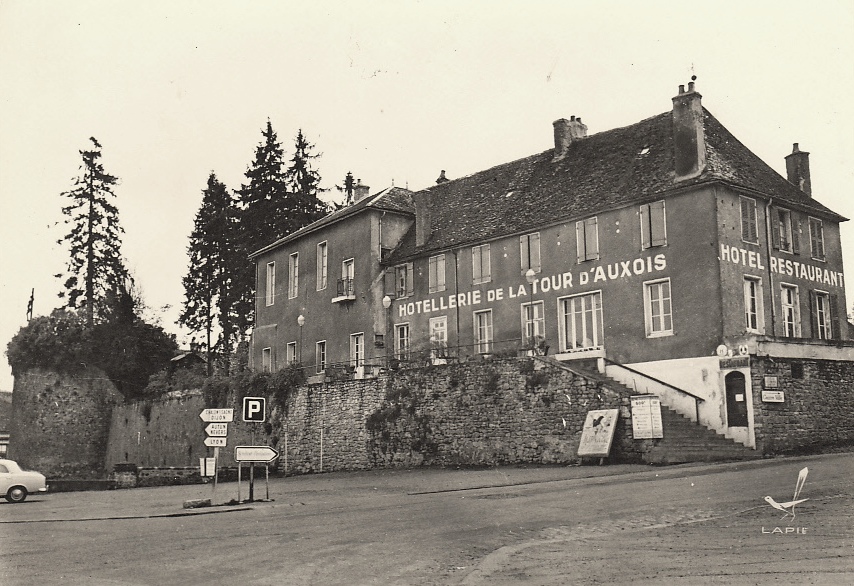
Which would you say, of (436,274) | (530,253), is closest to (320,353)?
(436,274)

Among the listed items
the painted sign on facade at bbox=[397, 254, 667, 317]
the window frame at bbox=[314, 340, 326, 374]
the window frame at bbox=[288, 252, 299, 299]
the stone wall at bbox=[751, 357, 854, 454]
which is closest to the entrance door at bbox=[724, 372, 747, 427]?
the stone wall at bbox=[751, 357, 854, 454]

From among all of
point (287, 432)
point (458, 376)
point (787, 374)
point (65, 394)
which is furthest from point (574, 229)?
point (65, 394)

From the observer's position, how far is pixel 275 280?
45.8 m

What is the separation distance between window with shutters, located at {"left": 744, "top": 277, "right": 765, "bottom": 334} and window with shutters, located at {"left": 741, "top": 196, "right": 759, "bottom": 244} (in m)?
1.25

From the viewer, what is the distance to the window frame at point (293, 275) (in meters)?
44.2

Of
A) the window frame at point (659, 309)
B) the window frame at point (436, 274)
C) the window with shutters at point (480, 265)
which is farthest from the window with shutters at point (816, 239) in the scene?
the window frame at point (436, 274)

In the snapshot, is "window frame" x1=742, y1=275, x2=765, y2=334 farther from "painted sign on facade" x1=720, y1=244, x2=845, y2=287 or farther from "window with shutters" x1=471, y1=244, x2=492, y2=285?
"window with shutters" x1=471, y1=244, x2=492, y2=285

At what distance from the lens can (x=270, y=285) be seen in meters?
46.2

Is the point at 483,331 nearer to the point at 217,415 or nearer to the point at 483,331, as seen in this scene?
the point at 483,331

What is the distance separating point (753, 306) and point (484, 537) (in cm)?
1917

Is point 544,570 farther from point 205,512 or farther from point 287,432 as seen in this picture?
point 287,432

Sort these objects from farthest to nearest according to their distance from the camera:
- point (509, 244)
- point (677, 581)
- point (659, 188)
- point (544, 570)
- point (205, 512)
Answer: point (509, 244) → point (659, 188) → point (205, 512) → point (544, 570) → point (677, 581)

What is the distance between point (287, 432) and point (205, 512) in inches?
761

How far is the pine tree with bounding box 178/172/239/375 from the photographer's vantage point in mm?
55188
